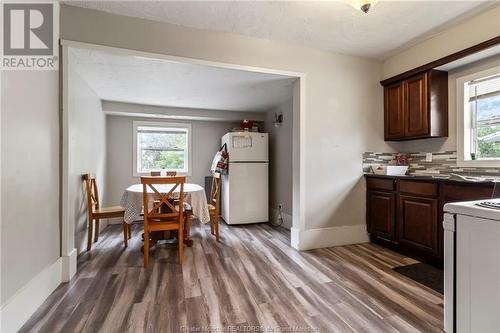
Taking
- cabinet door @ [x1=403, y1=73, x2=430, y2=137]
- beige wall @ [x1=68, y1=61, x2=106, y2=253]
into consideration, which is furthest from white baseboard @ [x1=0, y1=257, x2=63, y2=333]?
cabinet door @ [x1=403, y1=73, x2=430, y2=137]

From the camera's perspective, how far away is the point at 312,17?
2279 millimetres

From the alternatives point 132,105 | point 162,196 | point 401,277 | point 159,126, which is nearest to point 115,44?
point 162,196

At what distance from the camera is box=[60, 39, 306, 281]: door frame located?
A: 215cm

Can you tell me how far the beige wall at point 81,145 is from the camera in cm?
232

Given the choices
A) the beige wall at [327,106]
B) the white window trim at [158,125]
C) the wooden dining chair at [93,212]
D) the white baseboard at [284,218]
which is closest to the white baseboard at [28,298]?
the wooden dining chair at [93,212]

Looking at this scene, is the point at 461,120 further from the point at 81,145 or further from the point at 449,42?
the point at 81,145

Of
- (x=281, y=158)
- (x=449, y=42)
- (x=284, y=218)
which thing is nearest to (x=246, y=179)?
(x=281, y=158)

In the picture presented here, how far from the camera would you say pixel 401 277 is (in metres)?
2.23

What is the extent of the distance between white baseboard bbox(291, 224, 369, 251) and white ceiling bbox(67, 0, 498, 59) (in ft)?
7.53

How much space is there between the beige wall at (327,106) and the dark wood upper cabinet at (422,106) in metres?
0.30

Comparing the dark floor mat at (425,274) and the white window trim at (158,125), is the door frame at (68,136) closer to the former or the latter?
the dark floor mat at (425,274)

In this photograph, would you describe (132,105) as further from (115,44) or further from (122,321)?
(122,321)

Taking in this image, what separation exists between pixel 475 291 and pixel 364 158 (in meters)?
2.22

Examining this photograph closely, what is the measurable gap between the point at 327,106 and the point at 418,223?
66.3 inches
